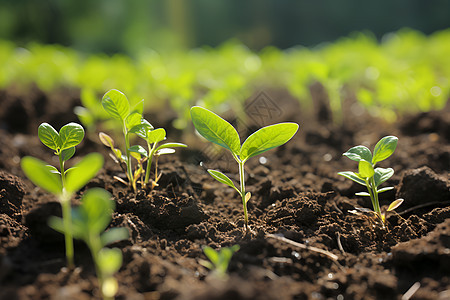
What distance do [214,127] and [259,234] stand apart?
0.36m

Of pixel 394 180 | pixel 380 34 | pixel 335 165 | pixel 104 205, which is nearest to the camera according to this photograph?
pixel 104 205

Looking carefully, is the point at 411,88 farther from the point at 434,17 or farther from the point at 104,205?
the point at 434,17

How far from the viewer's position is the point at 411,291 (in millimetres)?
981

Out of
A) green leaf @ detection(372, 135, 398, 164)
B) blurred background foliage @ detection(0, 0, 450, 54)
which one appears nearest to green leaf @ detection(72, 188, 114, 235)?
green leaf @ detection(372, 135, 398, 164)

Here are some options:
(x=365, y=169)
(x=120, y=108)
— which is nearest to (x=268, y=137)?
(x=365, y=169)

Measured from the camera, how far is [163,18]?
1161 cm

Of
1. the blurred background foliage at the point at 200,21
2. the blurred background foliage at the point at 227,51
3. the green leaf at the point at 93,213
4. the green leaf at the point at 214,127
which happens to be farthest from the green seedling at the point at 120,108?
the blurred background foliage at the point at 200,21

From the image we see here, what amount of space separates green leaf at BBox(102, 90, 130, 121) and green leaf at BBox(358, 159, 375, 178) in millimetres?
760

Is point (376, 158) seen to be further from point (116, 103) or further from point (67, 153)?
point (67, 153)

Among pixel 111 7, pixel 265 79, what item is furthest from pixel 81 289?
pixel 111 7

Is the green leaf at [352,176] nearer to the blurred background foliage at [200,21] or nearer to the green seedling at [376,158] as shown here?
the green seedling at [376,158]

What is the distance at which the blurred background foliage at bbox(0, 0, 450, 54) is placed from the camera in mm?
9617

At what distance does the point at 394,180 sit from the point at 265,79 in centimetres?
332

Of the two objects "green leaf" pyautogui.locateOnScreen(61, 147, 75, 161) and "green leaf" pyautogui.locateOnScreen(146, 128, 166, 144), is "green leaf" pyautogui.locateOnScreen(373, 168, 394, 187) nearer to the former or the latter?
"green leaf" pyautogui.locateOnScreen(146, 128, 166, 144)
